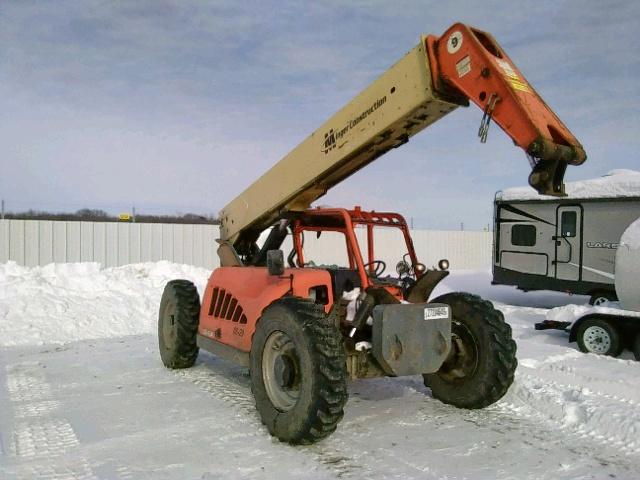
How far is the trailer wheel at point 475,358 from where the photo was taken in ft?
18.6

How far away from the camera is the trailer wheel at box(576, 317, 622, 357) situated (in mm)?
8961

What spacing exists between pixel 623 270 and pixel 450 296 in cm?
475

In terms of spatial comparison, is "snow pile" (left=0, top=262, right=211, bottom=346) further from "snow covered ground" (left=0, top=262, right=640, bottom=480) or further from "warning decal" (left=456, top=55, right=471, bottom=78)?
"warning decal" (left=456, top=55, right=471, bottom=78)

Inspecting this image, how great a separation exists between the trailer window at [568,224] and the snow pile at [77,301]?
30.7 ft

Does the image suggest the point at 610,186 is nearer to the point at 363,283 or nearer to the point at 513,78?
the point at 513,78

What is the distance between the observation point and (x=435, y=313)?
5.29 meters

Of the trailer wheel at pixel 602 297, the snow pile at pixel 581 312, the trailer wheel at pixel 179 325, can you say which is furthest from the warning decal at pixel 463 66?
the trailer wheel at pixel 602 297

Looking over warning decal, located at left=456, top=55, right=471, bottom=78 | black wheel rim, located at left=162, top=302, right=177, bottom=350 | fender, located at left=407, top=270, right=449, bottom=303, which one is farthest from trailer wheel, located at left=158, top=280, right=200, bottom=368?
warning decal, located at left=456, top=55, right=471, bottom=78

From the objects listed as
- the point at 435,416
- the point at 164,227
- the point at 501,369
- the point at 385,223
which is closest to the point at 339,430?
the point at 435,416

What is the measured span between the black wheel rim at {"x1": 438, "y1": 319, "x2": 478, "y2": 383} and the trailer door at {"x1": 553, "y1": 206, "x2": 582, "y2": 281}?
30.2 ft

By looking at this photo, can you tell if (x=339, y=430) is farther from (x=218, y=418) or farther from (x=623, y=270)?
(x=623, y=270)

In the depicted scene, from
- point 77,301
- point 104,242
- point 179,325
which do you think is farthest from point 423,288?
point 104,242

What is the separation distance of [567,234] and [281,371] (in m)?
11.2

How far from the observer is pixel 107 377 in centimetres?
736
